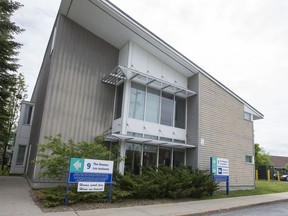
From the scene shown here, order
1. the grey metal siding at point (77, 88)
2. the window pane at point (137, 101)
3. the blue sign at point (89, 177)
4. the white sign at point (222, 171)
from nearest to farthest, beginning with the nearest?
the blue sign at point (89, 177)
the grey metal siding at point (77, 88)
the white sign at point (222, 171)
the window pane at point (137, 101)

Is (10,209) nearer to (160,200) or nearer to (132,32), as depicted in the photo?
(160,200)

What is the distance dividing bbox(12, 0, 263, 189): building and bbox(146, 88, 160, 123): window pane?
6 centimetres

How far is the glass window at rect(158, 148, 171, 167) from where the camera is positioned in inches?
576

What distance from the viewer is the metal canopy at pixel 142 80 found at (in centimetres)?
1331

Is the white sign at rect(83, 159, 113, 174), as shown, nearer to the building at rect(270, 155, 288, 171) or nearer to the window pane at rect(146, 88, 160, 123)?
the window pane at rect(146, 88, 160, 123)

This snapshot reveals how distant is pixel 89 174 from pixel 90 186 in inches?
17.3

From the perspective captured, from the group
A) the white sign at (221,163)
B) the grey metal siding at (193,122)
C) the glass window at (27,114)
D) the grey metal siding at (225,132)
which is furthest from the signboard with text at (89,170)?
the glass window at (27,114)

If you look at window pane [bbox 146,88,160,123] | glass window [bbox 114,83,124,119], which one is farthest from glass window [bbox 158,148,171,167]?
glass window [bbox 114,83,124,119]

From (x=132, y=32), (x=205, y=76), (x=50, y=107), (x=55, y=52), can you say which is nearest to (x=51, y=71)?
(x=55, y=52)

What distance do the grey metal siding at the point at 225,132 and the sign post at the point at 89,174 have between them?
7.18 metres

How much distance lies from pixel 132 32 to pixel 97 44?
254 centimetres

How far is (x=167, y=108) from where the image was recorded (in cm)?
1559

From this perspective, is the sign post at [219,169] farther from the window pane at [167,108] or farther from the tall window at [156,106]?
the window pane at [167,108]

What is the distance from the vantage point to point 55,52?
13.3m
